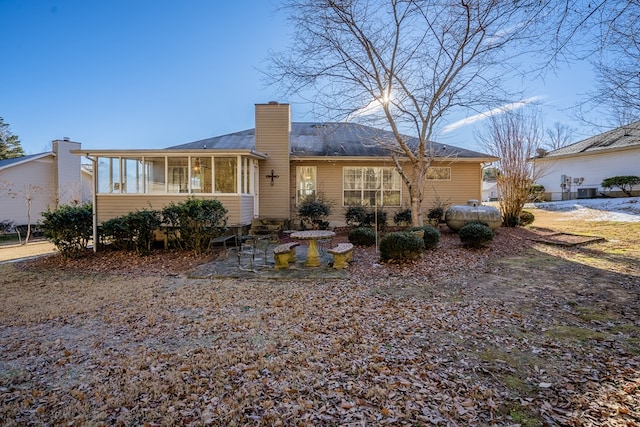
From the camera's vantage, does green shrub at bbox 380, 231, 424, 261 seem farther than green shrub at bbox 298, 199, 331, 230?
No

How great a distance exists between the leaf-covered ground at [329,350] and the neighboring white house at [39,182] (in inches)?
531

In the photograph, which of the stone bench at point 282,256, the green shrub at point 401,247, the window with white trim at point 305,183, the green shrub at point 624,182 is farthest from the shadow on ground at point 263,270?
the green shrub at point 624,182

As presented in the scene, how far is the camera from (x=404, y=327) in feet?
13.3

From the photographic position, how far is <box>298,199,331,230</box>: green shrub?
12134 millimetres

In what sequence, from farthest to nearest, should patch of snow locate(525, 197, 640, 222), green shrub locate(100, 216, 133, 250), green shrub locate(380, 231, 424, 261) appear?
patch of snow locate(525, 197, 640, 222), green shrub locate(100, 216, 133, 250), green shrub locate(380, 231, 424, 261)

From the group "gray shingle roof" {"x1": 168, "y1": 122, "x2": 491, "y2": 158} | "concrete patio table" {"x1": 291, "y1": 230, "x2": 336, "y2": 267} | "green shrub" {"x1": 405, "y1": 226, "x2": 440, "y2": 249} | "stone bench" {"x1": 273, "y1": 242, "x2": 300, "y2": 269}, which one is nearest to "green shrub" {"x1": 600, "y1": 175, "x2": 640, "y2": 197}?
"gray shingle roof" {"x1": 168, "y1": 122, "x2": 491, "y2": 158}

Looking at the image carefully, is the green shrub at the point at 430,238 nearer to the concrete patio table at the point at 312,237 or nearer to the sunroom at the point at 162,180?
the concrete patio table at the point at 312,237

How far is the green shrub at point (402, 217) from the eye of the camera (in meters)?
12.8

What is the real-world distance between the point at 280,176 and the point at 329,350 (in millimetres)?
10053

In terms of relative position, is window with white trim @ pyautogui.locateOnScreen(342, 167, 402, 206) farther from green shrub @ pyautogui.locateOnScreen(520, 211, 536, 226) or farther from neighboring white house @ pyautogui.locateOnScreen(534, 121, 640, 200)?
neighboring white house @ pyautogui.locateOnScreen(534, 121, 640, 200)

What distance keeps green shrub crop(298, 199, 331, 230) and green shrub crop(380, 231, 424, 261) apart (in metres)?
5.05

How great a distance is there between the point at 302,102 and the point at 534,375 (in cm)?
919

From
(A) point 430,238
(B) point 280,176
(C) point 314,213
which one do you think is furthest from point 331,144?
(A) point 430,238

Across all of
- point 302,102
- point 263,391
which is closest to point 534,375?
point 263,391
